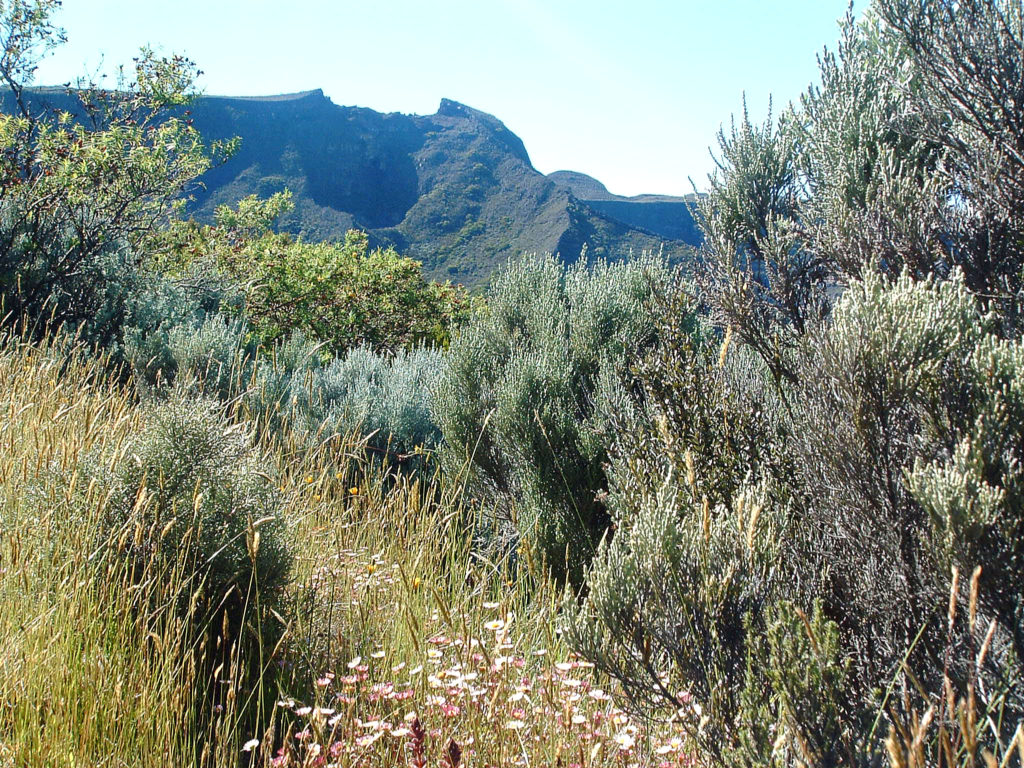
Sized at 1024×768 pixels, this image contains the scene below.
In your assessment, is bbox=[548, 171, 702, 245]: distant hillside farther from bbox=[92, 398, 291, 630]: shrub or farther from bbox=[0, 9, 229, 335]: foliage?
bbox=[92, 398, 291, 630]: shrub

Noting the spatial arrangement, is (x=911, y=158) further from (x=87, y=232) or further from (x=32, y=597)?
(x=87, y=232)

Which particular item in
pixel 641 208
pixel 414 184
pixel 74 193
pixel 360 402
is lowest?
pixel 360 402

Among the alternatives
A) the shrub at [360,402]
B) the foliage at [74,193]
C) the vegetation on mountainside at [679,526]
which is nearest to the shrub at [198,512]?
the vegetation on mountainside at [679,526]

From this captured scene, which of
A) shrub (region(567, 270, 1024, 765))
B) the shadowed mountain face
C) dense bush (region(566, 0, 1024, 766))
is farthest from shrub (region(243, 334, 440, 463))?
the shadowed mountain face

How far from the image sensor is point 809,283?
3252mm

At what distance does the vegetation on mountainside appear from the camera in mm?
1687

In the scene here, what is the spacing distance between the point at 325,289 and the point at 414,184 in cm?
8730

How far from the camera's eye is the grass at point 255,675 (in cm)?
189

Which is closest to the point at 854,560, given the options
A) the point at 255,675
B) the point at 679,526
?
the point at 679,526

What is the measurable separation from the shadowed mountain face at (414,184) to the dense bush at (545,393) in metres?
53.3

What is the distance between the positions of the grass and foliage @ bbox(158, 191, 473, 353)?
7641mm

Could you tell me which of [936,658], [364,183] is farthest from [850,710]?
[364,183]

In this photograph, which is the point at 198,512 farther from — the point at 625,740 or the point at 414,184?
the point at 414,184

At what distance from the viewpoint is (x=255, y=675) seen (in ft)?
7.97
